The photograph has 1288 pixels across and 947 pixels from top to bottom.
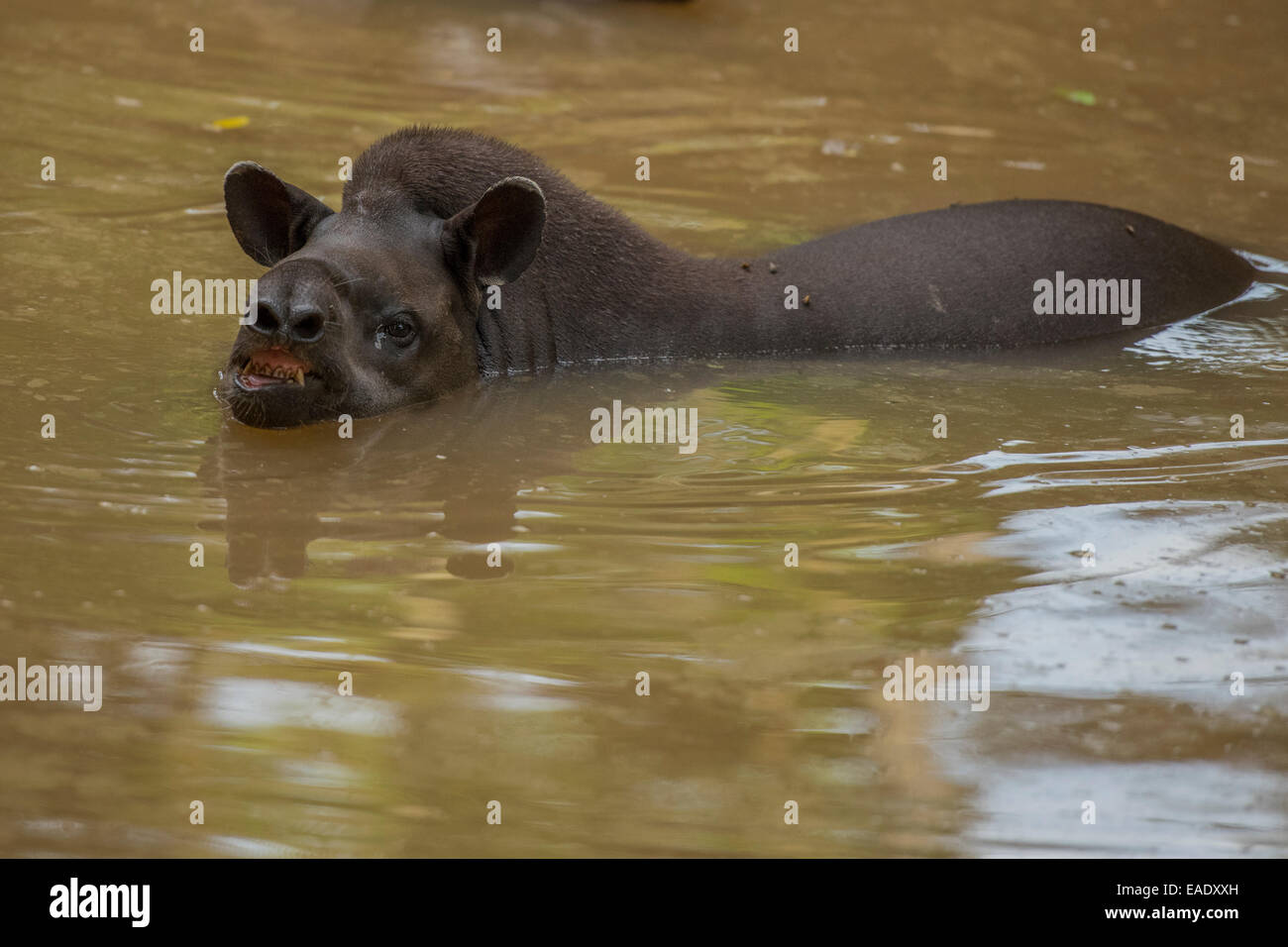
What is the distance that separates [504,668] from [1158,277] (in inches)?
204

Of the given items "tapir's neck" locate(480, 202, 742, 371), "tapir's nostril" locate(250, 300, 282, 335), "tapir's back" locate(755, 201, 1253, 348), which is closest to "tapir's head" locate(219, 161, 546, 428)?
"tapir's nostril" locate(250, 300, 282, 335)

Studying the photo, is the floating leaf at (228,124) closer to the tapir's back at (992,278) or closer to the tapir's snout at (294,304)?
the tapir's back at (992,278)

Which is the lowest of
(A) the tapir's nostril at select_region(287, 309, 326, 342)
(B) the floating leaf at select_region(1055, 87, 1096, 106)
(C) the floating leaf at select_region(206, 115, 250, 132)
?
(A) the tapir's nostril at select_region(287, 309, 326, 342)

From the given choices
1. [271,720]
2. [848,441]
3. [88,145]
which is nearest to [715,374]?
[848,441]

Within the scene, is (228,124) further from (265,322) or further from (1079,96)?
(1079,96)

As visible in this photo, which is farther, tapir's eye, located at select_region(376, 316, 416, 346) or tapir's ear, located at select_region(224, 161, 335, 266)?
tapir's ear, located at select_region(224, 161, 335, 266)

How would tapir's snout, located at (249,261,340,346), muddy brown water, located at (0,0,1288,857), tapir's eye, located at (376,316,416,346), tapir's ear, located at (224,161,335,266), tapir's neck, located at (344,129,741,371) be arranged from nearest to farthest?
muddy brown water, located at (0,0,1288,857), tapir's snout, located at (249,261,340,346), tapir's eye, located at (376,316,416,346), tapir's ear, located at (224,161,335,266), tapir's neck, located at (344,129,741,371)

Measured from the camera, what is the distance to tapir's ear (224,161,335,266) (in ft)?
23.3

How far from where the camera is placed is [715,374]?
7.61 metres

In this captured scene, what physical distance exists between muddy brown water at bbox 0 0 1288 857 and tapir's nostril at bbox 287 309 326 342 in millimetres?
440

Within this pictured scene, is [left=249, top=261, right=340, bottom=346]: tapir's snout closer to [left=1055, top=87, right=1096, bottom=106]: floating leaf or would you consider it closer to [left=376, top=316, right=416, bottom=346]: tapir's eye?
[left=376, top=316, right=416, bottom=346]: tapir's eye

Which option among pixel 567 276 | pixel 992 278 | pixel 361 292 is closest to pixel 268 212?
pixel 361 292

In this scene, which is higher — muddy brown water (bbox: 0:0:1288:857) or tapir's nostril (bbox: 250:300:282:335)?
tapir's nostril (bbox: 250:300:282:335)

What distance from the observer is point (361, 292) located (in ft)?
22.0
